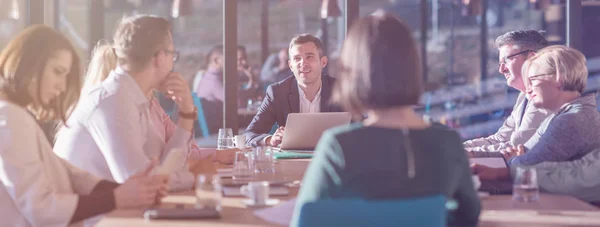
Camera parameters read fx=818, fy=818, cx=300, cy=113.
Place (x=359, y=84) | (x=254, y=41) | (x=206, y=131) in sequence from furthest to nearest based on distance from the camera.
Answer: (x=254, y=41)
(x=206, y=131)
(x=359, y=84)

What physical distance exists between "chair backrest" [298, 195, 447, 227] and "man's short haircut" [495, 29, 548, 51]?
127 inches

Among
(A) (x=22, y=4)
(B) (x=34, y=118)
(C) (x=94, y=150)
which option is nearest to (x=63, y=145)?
(C) (x=94, y=150)

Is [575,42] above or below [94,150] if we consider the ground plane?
above

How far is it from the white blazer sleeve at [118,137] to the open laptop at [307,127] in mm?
1268

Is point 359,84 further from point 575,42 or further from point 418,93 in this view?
point 575,42

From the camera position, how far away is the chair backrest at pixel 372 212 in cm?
181

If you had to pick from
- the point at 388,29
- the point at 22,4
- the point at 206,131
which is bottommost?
the point at 206,131

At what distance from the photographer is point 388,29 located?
1993 millimetres

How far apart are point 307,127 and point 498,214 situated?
5.96 ft

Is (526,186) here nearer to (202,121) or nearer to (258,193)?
(258,193)

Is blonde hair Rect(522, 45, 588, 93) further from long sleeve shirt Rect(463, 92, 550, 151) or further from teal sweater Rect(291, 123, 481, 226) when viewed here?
teal sweater Rect(291, 123, 481, 226)

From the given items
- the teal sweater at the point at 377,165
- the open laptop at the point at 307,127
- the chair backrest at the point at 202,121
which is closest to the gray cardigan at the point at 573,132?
the open laptop at the point at 307,127

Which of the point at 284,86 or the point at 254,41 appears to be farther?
the point at 254,41

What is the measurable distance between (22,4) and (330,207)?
516 centimetres
